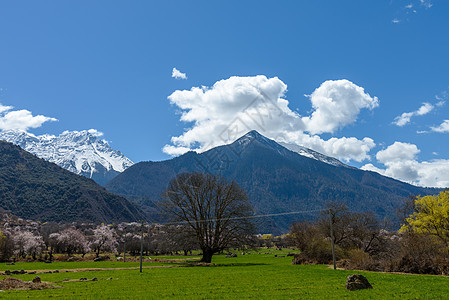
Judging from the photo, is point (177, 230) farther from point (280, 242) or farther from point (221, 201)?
point (280, 242)

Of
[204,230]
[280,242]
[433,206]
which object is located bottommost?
[280,242]

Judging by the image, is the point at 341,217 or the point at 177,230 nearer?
the point at 177,230

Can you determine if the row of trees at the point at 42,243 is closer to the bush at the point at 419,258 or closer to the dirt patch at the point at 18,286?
the dirt patch at the point at 18,286

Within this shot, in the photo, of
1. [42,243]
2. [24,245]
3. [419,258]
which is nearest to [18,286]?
[419,258]

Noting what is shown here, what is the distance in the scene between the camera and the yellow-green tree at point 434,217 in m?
43.0

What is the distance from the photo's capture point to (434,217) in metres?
44.2

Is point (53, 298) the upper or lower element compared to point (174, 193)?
lower

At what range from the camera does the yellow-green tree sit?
141ft

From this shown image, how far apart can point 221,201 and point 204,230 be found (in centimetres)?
558

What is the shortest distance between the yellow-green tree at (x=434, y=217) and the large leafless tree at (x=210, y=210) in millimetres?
24569

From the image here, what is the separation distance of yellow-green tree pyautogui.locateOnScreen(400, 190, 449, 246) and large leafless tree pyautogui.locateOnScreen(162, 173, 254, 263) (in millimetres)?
24569

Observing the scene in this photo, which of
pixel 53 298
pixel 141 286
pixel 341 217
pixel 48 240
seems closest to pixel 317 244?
pixel 341 217

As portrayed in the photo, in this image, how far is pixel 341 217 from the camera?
5822 centimetres

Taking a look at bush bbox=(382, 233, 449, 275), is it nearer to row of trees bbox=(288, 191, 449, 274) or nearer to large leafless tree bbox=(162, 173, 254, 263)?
row of trees bbox=(288, 191, 449, 274)
